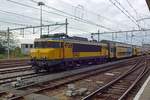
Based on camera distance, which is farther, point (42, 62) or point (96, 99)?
point (42, 62)

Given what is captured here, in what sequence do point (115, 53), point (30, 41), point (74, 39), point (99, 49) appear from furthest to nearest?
point (30, 41), point (115, 53), point (99, 49), point (74, 39)

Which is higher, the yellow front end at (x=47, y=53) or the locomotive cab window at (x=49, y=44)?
the locomotive cab window at (x=49, y=44)

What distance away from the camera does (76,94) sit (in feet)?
41.4

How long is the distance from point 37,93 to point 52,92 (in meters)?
0.90

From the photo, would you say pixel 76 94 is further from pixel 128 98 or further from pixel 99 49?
pixel 99 49

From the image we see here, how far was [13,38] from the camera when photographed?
67.6 meters

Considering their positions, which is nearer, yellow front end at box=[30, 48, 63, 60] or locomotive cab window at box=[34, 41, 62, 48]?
yellow front end at box=[30, 48, 63, 60]

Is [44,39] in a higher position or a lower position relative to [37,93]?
higher

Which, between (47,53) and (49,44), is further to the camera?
(49,44)

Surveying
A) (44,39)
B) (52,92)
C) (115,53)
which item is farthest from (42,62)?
(115,53)

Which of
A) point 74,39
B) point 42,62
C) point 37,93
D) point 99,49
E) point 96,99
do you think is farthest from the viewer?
point 99,49

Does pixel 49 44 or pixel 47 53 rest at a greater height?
pixel 49 44

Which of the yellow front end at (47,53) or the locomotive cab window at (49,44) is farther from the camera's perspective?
Answer: the locomotive cab window at (49,44)

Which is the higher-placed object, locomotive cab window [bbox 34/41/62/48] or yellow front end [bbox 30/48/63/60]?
locomotive cab window [bbox 34/41/62/48]
